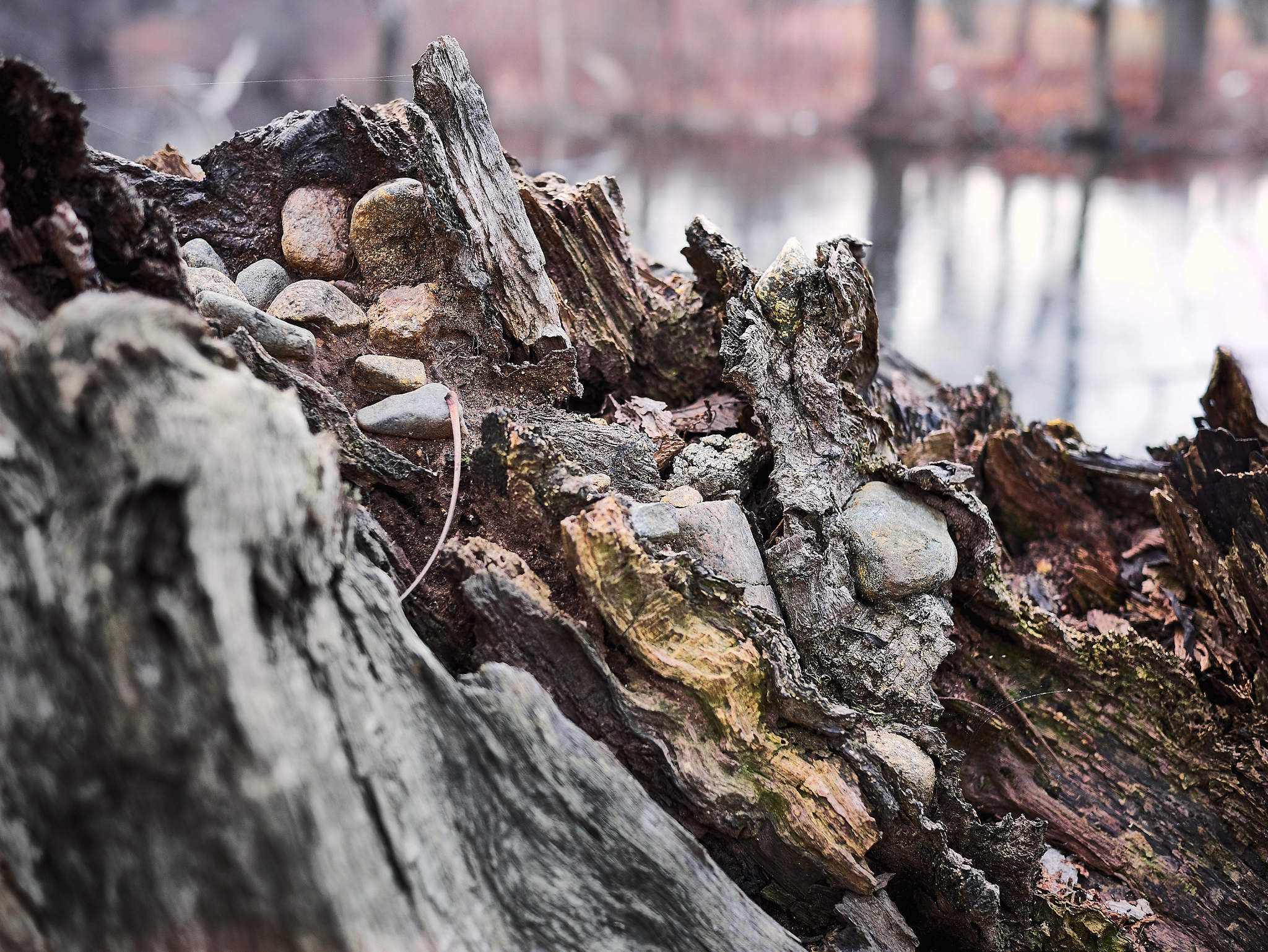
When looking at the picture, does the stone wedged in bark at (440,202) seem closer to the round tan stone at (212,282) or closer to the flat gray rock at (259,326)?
the round tan stone at (212,282)

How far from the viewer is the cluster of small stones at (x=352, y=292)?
6.41 ft

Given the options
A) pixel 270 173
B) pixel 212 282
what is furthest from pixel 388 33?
pixel 212 282

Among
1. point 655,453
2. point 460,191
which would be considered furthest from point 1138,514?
point 460,191

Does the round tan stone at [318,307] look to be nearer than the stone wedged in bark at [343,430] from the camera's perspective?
No

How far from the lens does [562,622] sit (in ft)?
5.29

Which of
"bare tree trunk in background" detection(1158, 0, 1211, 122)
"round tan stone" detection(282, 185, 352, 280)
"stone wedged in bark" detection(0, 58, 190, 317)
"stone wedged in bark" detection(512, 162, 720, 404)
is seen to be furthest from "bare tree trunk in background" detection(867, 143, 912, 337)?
"stone wedged in bark" detection(0, 58, 190, 317)

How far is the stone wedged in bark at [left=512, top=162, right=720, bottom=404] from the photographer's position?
256cm

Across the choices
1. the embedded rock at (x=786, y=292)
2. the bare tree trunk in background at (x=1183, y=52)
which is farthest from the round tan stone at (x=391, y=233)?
the bare tree trunk in background at (x=1183, y=52)

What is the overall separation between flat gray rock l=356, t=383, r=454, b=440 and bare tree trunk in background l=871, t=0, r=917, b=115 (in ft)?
A: 23.9

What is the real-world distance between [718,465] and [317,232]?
4.48 ft

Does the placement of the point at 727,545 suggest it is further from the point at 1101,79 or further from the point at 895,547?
the point at 1101,79

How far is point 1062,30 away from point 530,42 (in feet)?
16.9

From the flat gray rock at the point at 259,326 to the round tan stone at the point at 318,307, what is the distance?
0.08 metres

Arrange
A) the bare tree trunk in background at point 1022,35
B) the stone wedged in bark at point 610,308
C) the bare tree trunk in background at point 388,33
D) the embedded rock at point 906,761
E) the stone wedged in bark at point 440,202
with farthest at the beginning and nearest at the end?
1. the bare tree trunk in background at point 1022,35
2. the bare tree trunk in background at point 388,33
3. the stone wedged in bark at point 610,308
4. the stone wedged in bark at point 440,202
5. the embedded rock at point 906,761
